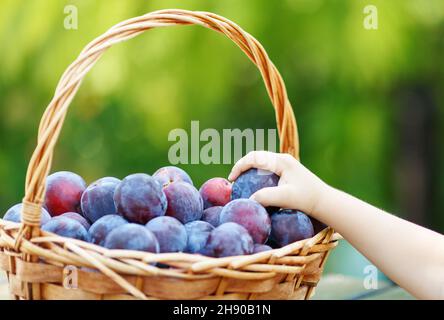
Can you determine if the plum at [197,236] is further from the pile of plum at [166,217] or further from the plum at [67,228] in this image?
the plum at [67,228]

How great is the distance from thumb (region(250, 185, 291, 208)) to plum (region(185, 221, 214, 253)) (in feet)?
0.31

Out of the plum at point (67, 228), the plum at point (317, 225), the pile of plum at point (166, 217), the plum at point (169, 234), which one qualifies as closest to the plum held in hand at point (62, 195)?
the pile of plum at point (166, 217)

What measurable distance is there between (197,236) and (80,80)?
256 millimetres

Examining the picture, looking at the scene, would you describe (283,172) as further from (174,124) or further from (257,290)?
(174,124)

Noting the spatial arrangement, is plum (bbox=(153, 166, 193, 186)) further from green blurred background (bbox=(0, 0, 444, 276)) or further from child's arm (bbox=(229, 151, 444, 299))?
green blurred background (bbox=(0, 0, 444, 276))

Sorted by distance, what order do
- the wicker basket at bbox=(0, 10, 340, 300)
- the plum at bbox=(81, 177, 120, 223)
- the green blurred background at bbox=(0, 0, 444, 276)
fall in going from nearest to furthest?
the wicker basket at bbox=(0, 10, 340, 300), the plum at bbox=(81, 177, 120, 223), the green blurred background at bbox=(0, 0, 444, 276)

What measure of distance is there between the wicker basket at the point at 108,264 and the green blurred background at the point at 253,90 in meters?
0.86

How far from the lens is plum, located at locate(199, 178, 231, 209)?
1.05 metres

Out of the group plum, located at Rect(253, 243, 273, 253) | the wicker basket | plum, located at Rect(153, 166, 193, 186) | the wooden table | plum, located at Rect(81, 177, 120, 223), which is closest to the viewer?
the wicker basket

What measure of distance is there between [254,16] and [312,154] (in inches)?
21.3

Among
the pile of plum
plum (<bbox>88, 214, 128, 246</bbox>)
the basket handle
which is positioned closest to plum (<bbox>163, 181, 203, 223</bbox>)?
the pile of plum

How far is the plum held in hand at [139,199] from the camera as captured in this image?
86cm

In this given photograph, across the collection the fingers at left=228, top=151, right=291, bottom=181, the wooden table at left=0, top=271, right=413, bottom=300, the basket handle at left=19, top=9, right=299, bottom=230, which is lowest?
the wooden table at left=0, top=271, right=413, bottom=300

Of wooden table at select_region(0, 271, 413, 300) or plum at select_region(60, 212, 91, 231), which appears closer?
plum at select_region(60, 212, 91, 231)
